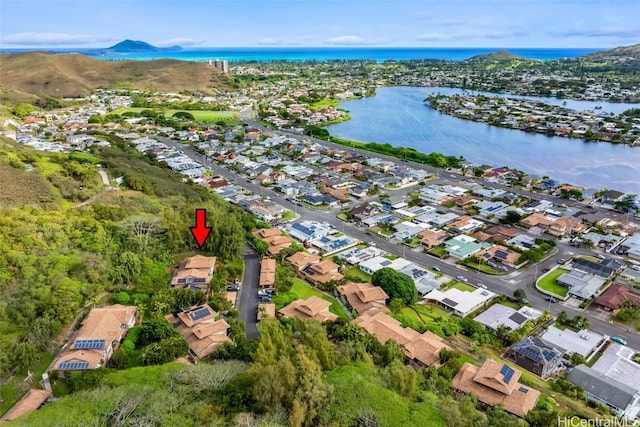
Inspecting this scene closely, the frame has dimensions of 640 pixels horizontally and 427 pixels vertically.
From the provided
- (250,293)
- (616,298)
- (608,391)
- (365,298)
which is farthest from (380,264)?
(608,391)

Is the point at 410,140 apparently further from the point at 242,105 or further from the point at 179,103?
the point at 179,103

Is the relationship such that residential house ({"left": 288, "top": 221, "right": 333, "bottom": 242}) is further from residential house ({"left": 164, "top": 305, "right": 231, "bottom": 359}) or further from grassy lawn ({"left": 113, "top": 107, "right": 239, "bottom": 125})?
grassy lawn ({"left": 113, "top": 107, "right": 239, "bottom": 125})

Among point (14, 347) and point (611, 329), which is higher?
point (14, 347)

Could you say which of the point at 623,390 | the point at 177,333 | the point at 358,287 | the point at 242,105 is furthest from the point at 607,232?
the point at 242,105

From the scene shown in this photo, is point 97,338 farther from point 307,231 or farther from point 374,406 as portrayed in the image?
point 307,231

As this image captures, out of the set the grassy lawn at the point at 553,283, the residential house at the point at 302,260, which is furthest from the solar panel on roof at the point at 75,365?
the grassy lawn at the point at 553,283

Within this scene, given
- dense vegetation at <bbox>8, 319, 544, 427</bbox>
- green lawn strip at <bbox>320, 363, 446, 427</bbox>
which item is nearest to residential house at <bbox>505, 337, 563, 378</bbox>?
dense vegetation at <bbox>8, 319, 544, 427</bbox>

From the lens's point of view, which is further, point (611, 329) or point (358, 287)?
point (358, 287)
